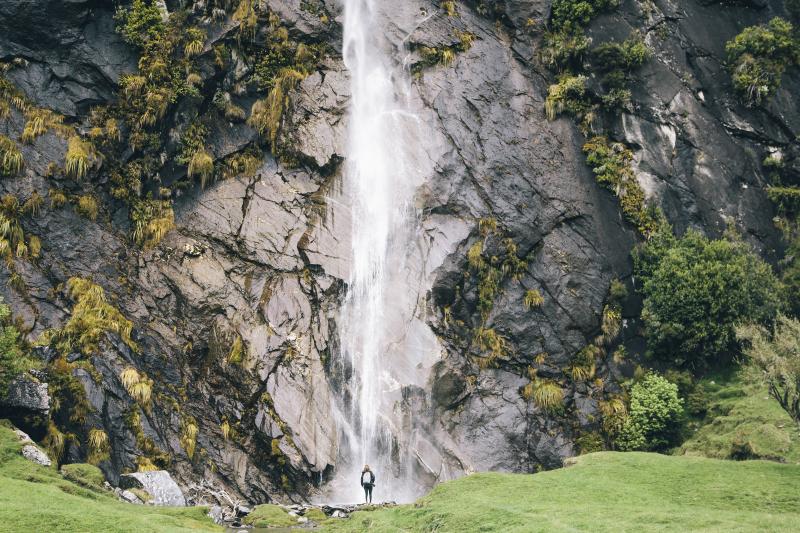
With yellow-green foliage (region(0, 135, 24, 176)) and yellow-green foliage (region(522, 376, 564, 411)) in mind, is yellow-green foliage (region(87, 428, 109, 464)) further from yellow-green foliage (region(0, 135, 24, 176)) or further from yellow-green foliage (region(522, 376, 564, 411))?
yellow-green foliage (region(522, 376, 564, 411))

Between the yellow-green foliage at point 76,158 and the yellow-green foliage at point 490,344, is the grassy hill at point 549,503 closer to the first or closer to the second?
the yellow-green foliage at point 490,344

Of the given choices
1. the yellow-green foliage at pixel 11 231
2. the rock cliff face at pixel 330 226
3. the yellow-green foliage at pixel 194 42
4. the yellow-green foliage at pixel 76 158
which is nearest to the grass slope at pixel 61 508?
the rock cliff face at pixel 330 226

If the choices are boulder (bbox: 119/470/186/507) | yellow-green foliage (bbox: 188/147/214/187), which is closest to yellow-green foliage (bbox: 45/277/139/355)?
boulder (bbox: 119/470/186/507)

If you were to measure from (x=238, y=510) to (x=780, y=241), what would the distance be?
2548 centimetres

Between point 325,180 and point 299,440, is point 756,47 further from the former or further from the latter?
point 299,440

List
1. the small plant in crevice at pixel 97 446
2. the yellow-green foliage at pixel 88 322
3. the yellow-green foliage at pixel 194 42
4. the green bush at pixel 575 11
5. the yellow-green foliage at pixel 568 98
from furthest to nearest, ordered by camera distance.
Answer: the green bush at pixel 575 11 → the yellow-green foliage at pixel 568 98 → the yellow-green foliage at pixel 194 42 → the yellow-green foliage at pixel 88 322 → the small plant in crevice at pixel 97 446

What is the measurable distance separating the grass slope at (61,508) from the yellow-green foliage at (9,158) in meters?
11.2

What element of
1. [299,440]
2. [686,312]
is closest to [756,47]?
[686,312]

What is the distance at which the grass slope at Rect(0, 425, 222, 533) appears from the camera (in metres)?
15.2

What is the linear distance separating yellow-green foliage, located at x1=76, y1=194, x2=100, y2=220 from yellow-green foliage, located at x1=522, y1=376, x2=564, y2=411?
17722 mm

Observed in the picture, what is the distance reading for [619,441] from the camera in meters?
29.1

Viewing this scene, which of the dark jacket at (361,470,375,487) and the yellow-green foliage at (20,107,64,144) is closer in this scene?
the dark jacket at (361,470,375,487)

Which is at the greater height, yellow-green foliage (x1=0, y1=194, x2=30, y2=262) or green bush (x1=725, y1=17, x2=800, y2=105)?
green bush (x1=725, y1=17, x2=800, y2=105)

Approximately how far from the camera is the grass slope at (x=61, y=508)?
15.2 meters
